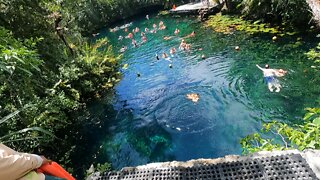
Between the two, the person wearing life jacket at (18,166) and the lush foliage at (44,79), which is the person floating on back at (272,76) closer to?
the lush foliage at (44,79)

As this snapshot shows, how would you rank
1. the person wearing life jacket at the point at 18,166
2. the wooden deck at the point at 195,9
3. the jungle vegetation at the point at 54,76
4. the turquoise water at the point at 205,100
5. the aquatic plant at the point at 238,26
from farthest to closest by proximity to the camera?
the wooden deck at the point at 195,9 → the aquatic plant at the point at 238,26 → the turquoise water at the point at 205,100 → the jungle vegetation at the point at 54,76 → the person wearing life jacket at the point at 18,166

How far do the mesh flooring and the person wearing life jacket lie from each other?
1350mm

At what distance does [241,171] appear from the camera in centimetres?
294

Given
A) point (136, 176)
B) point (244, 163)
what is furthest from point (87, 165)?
point (244, 163)

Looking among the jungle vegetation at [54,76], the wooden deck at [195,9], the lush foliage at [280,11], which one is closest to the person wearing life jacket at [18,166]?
the jungle vegetation at [54,76]

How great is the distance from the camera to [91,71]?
9.27 meters

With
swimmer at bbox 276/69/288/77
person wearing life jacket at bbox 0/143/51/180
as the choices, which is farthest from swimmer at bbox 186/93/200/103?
person wearing life jacket at bbox 0/143/51/180

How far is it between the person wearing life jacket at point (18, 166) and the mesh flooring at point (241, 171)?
1350mm

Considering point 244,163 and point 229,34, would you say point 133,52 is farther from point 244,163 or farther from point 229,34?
point 244,163

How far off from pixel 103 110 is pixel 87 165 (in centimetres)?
267

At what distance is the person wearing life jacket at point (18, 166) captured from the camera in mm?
1951

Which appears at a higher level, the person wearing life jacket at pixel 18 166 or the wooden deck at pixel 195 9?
the person wearing life jacket at pixel 18 166

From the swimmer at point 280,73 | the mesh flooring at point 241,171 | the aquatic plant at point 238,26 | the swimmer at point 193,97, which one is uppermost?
the mesh flooring at point 241,171

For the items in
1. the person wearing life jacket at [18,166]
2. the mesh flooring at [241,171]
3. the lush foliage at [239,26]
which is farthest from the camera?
the lush foliage at [239,26]
